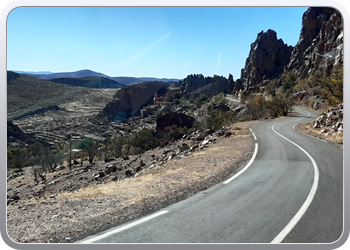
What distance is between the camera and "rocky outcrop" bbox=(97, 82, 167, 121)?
93.0 metres

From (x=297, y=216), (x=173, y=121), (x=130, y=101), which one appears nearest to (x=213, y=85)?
(x=130, y=101)

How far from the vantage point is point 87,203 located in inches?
263

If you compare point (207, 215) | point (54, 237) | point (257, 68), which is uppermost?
point (257, 68)

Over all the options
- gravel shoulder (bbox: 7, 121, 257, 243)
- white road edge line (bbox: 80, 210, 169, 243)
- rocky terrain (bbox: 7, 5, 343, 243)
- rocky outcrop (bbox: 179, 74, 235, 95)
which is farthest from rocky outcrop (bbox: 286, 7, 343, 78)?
rocky outcrop (bbox: 179, 74, 235, 95)

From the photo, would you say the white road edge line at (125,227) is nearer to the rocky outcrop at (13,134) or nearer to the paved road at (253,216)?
the paved road at (253,216)

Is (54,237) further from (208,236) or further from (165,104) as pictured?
(165,104)

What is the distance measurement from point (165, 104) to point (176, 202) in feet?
300

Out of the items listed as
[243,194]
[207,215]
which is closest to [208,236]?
[207,215]

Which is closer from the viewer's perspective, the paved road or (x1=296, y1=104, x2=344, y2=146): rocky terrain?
the paved road

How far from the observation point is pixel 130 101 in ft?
337

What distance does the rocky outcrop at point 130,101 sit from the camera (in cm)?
9301

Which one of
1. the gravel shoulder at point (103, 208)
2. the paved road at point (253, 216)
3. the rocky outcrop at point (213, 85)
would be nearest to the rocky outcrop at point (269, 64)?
the rocky outcrop at point (213, 85)

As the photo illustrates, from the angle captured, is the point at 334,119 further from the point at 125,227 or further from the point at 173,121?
the point at 173,121

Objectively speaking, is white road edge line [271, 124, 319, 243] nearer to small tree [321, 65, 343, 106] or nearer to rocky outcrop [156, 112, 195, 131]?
small tree [321, 65, 343, 106]
